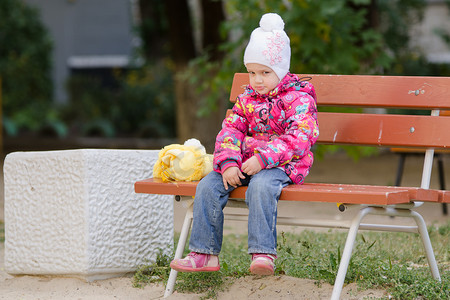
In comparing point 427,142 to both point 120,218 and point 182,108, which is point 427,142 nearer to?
point 120,218

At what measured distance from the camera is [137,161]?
378 centimetres

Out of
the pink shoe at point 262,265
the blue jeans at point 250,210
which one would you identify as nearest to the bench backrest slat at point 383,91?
the blue jeans at point 250,210

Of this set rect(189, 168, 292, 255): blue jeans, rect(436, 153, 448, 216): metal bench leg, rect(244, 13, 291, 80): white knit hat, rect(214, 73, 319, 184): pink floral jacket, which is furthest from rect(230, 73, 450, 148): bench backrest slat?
rect(436, 153, 448, 216): metal bench leg

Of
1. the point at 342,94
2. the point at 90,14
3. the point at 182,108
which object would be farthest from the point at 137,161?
the point at 90,14

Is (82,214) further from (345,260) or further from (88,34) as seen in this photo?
(88,34)

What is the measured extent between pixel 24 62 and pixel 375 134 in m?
14.5

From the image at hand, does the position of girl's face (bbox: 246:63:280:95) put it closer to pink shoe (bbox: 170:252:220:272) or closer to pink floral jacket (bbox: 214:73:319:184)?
pink floral jacket (bbox: 214:73:319:184)

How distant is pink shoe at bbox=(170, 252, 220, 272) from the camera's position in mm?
3043

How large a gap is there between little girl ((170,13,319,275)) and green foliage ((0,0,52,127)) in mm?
13763

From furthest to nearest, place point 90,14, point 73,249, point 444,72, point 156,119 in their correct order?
point 90,14 < point 156,119 < point 444,72 < point 73,249

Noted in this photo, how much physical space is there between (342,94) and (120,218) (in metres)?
1.29

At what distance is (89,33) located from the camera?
21469mm

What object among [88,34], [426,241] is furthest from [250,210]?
[88,34]

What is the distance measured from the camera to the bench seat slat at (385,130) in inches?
132
